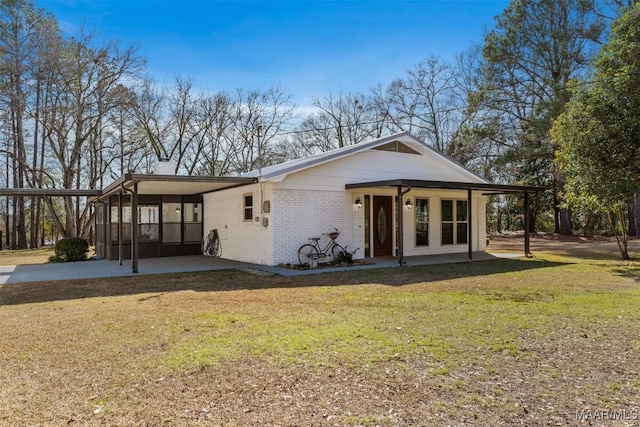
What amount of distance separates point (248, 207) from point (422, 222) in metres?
5.58

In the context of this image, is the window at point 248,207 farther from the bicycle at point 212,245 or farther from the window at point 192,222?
the window at point 192,222

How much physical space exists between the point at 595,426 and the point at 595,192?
9.55m

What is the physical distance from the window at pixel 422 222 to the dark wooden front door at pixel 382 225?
1.04m

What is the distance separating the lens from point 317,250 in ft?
37.7

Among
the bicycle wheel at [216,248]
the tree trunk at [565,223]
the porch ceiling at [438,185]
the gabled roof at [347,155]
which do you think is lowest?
the bicycle wheel at [216,248]

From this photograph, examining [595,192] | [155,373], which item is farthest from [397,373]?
[595,192]

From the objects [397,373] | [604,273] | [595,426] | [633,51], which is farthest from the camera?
[633,51]

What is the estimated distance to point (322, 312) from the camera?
571 centimetres

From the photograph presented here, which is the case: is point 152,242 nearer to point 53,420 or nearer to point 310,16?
point 310,16

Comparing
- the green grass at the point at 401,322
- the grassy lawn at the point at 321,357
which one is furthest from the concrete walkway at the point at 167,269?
the green grass at the point at 401,322

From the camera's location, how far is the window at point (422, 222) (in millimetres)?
13828

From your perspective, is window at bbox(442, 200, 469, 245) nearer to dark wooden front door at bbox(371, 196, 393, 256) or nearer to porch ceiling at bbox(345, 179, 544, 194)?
porch ceiling at bbox(345, 179, 544, 194)

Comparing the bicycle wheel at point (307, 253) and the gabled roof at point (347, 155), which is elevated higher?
the gabled roof at point (347, 155)

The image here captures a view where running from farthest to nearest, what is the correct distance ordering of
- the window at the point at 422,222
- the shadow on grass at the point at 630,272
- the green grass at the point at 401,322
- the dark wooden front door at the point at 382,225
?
the window at the point at 422,222 < the dark wooden front door at the point at 382,225 < the shadow on grass at the point at 630,272 < the green grass at the point at 401,322
